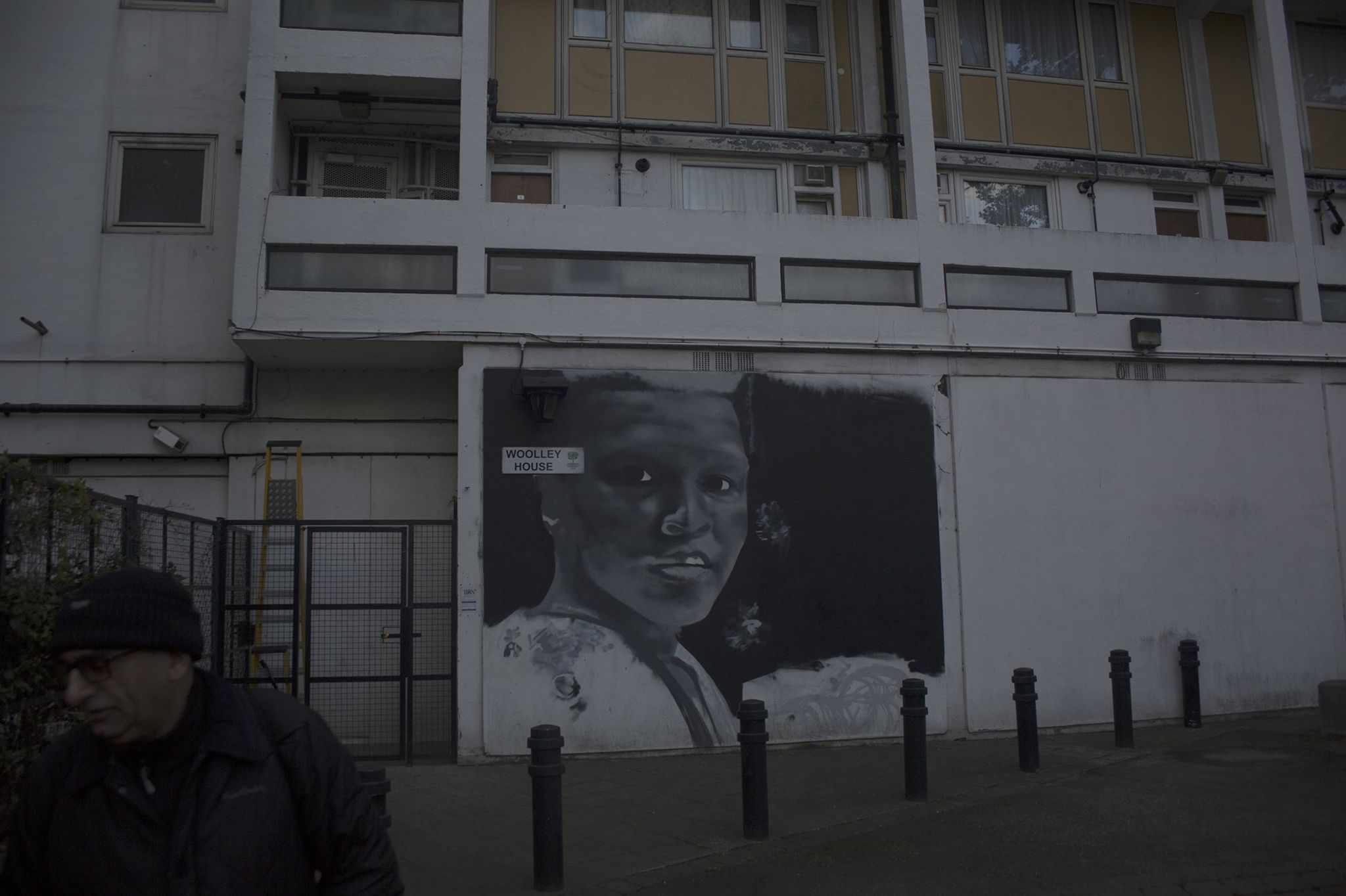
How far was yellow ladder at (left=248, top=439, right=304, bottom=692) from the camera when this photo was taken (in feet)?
34.1

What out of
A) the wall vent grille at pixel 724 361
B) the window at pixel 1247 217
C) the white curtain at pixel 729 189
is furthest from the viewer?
the window at pixel 1247 217

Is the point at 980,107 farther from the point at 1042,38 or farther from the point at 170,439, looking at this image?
the point at 170,439

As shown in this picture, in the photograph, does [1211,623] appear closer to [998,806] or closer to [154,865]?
[998,806]

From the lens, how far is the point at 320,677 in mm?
10203

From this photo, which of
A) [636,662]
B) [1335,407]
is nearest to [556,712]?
[636,662]

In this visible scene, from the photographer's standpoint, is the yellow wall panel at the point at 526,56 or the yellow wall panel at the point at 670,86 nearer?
the yellow wall panel at the point at 526,56

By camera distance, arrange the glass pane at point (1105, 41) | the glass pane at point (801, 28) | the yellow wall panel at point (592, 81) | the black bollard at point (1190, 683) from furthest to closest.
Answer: the glass pane at point (1105, 41)
the glass pane at point (801, 28)
the yellow wall panel at point (592, 81)
the black bollard at point (1190, 683)

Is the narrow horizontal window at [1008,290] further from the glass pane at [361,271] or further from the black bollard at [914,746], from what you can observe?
the glass pane at [361,271]

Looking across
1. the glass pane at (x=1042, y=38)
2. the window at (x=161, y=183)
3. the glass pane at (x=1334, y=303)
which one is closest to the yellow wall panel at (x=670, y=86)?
the glass pane at (x=1042, y=38)

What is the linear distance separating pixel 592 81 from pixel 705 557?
6.33m

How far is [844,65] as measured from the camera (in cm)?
1355

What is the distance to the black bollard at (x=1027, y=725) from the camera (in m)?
9.12

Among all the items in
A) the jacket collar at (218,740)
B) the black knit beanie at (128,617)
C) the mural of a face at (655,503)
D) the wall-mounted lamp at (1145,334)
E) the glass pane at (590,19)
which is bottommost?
the jacket collar at (218,740)

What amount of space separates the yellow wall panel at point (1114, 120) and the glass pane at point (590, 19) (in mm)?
7099
